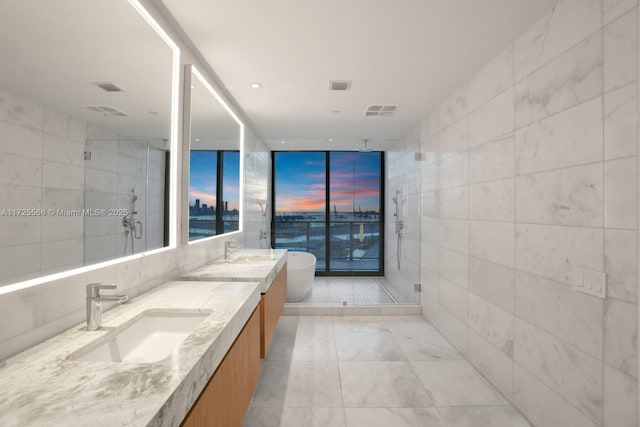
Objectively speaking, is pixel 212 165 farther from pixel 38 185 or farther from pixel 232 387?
pixel 232 387

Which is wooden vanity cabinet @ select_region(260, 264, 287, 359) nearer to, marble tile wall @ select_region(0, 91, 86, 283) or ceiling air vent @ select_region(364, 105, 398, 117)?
marble tile wall @ select_region(0, 91, 86, 283)

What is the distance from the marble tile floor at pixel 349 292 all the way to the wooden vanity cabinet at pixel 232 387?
2.43 m

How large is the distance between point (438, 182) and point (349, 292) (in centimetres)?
197

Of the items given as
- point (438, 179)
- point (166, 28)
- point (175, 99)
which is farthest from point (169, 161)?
point (438, 179)

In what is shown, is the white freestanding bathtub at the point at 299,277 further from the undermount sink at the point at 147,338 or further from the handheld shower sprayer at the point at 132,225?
the undermount sink at the point at 147,338

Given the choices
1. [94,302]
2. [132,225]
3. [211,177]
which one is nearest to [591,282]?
[94,302]

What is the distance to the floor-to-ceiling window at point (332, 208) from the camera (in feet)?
17.5

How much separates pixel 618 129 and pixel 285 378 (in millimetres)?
2535

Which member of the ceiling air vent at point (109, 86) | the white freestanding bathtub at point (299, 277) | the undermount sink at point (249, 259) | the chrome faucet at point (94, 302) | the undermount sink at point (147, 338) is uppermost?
the ceiling air vent at point (109, 86)

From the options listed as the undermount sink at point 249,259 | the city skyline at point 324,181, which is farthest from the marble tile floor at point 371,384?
the city skyline at point 324,181

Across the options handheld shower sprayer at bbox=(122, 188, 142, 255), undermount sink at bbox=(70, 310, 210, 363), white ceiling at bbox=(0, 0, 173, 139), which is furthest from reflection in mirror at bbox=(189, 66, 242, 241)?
undermount sink at bbox=(70, 310, 210, 363)

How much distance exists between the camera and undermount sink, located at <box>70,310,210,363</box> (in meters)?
1.16

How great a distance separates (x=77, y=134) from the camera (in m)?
1.21

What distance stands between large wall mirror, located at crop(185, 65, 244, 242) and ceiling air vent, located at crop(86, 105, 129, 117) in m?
0.74
